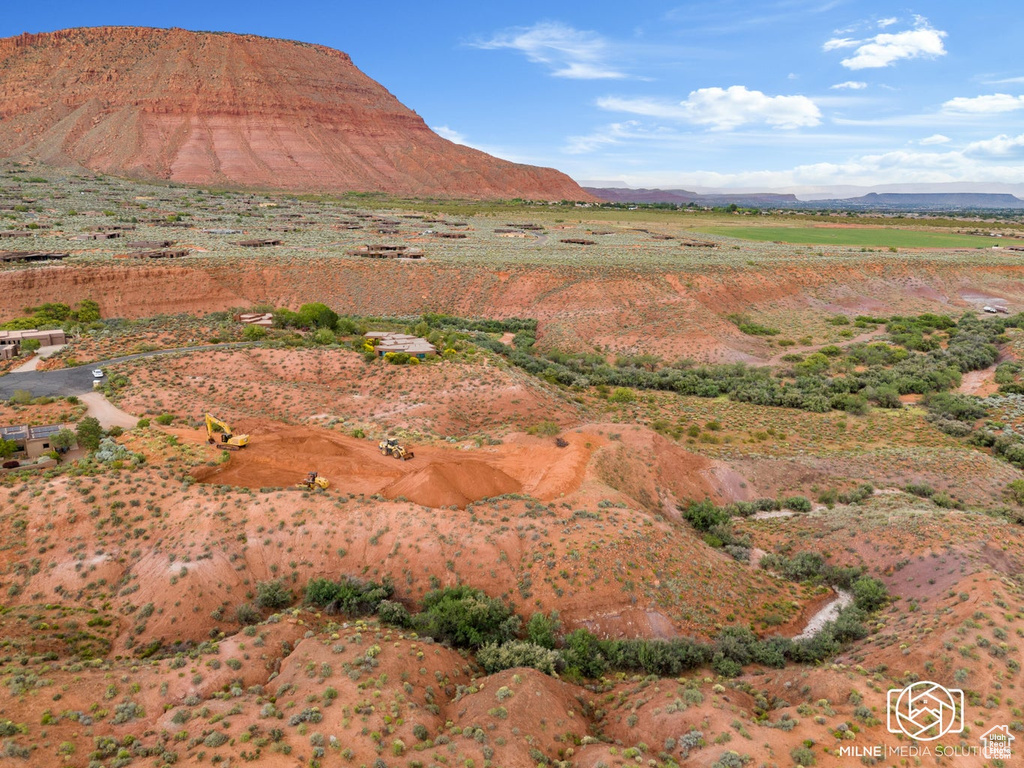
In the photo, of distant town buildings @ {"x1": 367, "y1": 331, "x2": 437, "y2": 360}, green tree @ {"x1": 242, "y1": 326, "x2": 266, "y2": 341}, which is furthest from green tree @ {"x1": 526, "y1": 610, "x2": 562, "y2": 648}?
green tree @ {"x1": 242, "y1": 326, "x2": 266, "y2": 341}

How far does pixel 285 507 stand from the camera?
2139cm

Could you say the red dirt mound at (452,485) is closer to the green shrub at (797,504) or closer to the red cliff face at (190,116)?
the green shrub at (797,504)

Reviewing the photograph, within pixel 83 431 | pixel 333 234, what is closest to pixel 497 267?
pixel 333 234

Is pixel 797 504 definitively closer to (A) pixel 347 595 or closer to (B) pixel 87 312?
(A) pixel 347 595

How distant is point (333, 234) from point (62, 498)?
247ft

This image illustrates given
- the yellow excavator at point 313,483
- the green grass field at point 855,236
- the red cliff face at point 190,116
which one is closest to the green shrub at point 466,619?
the yellow excavator at point 313,483

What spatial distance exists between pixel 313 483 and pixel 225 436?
667cm

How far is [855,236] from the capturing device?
4867 inches

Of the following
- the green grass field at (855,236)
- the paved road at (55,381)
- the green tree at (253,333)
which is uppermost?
the green grass field at (855,236)

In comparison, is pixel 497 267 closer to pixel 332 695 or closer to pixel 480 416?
pixel 480 416

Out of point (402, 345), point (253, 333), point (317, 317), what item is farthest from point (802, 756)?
point (317, 317)

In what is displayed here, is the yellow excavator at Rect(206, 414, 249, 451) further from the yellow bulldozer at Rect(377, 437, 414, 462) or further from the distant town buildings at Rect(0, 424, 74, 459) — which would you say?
the distant town buildings at Rect(0, 424, 74, 459)

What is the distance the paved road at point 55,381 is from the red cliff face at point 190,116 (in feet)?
453

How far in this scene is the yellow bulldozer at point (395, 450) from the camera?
27508 millimetres
